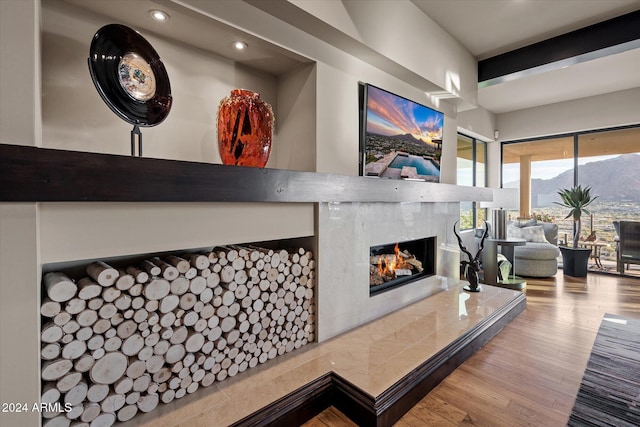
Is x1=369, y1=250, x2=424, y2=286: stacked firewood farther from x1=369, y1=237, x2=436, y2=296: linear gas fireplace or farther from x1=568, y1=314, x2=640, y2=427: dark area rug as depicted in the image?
x1=568, y1=314, x2=640, y2=427: dark area rug

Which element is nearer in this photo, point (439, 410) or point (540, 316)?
point (439, 410)

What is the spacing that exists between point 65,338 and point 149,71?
4.33 feet

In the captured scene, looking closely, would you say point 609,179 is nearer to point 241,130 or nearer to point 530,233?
point 530,233

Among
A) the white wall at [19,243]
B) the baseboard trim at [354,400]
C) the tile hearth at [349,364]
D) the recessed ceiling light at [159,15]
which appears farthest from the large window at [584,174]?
the white wall at [19,243]

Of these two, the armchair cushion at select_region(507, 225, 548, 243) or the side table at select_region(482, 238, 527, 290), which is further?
the armchair cushion at select_region(507, 225, 548, 243)

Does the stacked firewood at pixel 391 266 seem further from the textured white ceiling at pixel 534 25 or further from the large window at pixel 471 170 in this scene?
the large window at pixel 471 170

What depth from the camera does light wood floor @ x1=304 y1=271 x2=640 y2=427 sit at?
170cm

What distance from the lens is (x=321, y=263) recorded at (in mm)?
2166

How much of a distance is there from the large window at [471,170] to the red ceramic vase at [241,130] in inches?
174

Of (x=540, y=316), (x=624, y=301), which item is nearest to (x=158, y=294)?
(x=540, y=316)

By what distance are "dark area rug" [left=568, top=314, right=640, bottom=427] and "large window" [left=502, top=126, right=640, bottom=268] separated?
3240 millimetres

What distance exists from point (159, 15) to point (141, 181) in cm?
102

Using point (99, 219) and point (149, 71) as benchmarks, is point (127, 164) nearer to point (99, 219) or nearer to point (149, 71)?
point (99, 219)

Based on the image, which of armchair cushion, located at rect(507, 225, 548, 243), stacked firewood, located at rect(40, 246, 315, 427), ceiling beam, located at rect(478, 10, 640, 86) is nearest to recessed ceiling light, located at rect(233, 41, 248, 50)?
stacked firewood, located at rect(40, 246, 315, 427)
